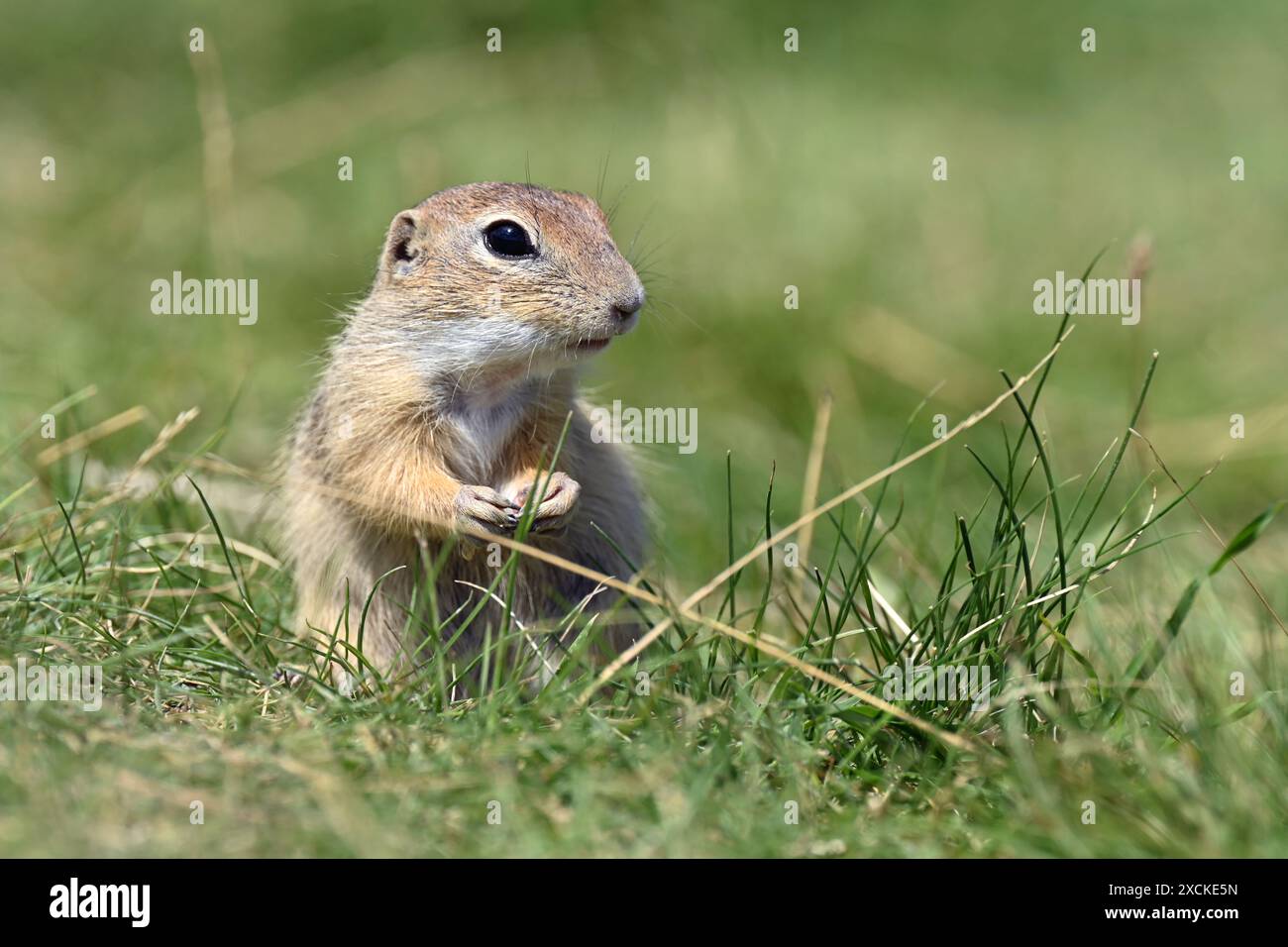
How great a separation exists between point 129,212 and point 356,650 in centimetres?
801

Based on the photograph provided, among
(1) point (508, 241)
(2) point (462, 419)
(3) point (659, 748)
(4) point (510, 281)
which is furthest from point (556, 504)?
(3) point (659, 748)

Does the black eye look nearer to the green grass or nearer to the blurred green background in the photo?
the blurred green background

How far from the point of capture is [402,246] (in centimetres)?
525

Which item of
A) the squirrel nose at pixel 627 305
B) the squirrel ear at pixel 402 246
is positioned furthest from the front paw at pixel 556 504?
the squirrel ear at pixel 402 246

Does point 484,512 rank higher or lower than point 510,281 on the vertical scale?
lower

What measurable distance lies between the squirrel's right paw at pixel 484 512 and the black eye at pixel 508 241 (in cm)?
82

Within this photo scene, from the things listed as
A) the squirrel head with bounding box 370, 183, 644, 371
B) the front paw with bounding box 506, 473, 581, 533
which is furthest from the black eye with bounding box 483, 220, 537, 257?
the front paw with bounding box 506, 473, 581, 533

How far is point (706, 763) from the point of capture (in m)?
3.64

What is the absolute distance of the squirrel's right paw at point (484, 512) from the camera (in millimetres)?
4648

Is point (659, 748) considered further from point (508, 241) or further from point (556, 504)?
point (508, 241)

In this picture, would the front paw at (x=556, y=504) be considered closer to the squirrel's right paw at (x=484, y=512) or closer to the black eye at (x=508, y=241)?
the squirrel's right paw at (x=484, y=512)

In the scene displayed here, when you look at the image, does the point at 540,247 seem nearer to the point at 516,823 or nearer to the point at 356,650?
the point at 356,650

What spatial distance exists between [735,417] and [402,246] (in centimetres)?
389
